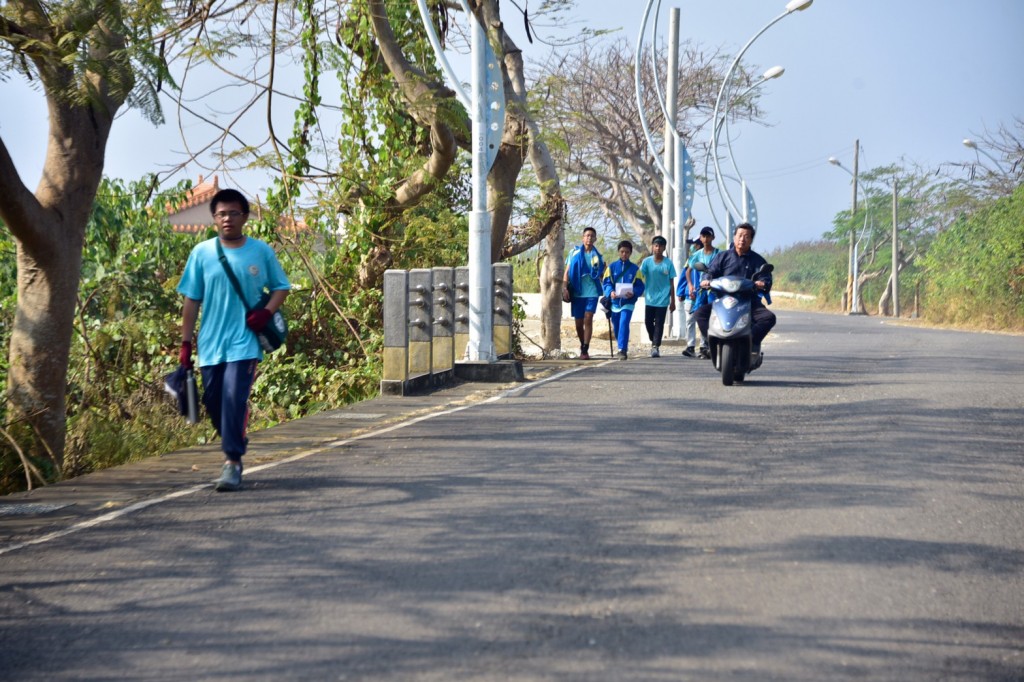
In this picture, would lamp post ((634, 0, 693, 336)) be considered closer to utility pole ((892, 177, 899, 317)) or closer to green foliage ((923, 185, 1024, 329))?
green foliage ((923, 185, 1024, 329))

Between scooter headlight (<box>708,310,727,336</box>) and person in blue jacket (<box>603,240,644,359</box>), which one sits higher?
person in blue jacket (<box>603,240,644,359</box>)

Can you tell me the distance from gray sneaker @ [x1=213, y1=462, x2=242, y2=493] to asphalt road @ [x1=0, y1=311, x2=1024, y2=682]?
0.40ft

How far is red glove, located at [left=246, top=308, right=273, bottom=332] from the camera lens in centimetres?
800

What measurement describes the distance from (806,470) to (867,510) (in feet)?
4.51

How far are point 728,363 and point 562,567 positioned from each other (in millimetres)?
9001

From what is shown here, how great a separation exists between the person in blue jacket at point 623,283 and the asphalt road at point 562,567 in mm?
9366

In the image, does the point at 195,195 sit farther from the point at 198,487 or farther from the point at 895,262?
the point at 895,262

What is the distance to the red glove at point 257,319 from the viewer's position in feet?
26.2

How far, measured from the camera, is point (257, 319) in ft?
26.3

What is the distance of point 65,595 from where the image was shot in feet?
18.3

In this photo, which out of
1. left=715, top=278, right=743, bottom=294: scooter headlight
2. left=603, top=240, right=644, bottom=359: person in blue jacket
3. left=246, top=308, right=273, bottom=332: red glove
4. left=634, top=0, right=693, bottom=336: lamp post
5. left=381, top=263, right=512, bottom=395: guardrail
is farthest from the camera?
left=634, top=0, right=693, bottom=336: lamp post

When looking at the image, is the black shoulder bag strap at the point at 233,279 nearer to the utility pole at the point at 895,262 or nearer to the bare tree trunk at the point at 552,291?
the bare tree trunk at the point at 552,291

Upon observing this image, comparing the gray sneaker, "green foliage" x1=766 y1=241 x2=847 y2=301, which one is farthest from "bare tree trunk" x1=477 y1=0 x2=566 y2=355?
"green foliage" x1=766 y1=241 x2=847 y2=301

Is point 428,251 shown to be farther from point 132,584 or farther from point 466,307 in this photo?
point 132,584
